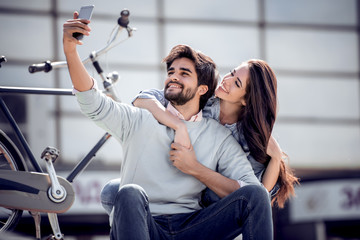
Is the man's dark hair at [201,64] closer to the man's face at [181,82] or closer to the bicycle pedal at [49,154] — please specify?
the man's face at [181,82]

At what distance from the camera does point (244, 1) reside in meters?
8.88

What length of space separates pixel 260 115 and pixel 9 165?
Answer: 1.25 metres

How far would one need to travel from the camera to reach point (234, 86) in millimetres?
2922

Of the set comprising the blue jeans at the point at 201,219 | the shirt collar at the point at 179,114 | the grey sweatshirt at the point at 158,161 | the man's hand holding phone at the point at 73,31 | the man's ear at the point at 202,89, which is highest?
the man's hand holding phone at the point at 73,31

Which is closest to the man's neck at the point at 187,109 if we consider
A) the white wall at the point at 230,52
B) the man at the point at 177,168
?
the man at the point at 177,168

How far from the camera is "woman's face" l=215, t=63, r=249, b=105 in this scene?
290 cm

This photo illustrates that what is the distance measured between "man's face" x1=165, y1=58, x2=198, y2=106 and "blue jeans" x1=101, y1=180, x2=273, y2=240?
1.70 ft

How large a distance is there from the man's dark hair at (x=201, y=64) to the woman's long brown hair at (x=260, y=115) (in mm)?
182

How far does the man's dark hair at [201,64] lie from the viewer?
2.82m

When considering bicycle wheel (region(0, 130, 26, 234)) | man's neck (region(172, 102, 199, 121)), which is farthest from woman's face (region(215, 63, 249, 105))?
bicycle wheel (region(0, 130, 26, 234))

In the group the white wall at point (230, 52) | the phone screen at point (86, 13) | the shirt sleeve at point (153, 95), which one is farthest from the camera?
the white wall at point (230, 52)

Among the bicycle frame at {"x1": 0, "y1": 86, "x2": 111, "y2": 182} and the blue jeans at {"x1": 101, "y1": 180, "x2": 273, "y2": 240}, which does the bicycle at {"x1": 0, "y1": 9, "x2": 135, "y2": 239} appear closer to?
the bicycle frame at {"x1": 0, "y1": 86, "x2": 111, "y2": 182}

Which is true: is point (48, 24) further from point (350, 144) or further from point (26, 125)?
point (350, 144)

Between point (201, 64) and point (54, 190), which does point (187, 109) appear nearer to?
point (201, 64)
